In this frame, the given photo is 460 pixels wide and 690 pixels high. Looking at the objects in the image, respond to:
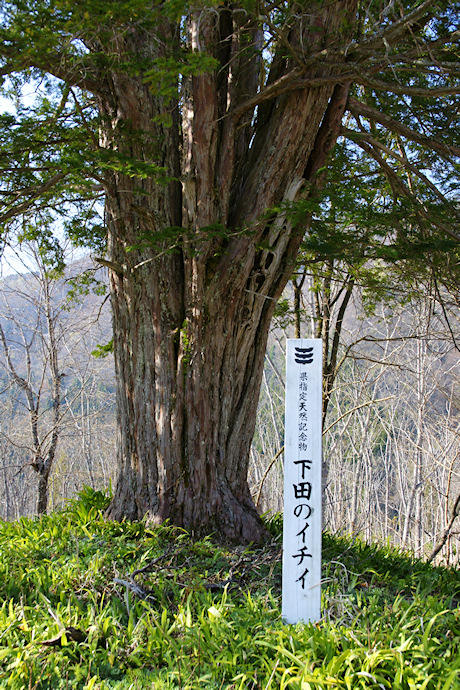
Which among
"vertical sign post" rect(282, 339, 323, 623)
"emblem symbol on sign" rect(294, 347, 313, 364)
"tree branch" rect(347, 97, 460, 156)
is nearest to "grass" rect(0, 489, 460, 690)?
"vertical sign post" rect(282, 339, 323, 623)

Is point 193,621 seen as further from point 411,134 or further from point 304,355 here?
point 411,134

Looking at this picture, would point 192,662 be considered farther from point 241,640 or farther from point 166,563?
point 166,563

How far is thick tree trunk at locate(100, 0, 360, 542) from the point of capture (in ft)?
12.8

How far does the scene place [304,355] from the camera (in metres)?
3.11

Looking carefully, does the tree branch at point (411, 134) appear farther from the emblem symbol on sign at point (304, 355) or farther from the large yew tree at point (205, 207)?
the emblem symbol on sign at point (304, 355)

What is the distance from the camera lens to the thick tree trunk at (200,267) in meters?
3.91

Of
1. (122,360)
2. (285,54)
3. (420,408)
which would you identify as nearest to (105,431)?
(420,408)

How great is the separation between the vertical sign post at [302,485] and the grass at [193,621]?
149mm

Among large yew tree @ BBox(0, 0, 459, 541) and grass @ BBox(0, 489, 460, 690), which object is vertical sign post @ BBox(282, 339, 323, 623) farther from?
large yew tree @ BBox(0, 0, 459, 541)

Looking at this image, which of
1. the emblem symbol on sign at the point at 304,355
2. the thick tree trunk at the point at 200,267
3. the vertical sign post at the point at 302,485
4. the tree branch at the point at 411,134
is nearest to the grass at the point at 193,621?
the vertical sign post at the point at 302,485

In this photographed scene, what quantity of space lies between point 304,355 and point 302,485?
75cm

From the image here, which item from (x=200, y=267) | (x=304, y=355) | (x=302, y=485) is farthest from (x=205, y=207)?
(x=302, y=485)

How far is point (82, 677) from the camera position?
98.2 inches

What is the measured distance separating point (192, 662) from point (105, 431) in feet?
53.2
